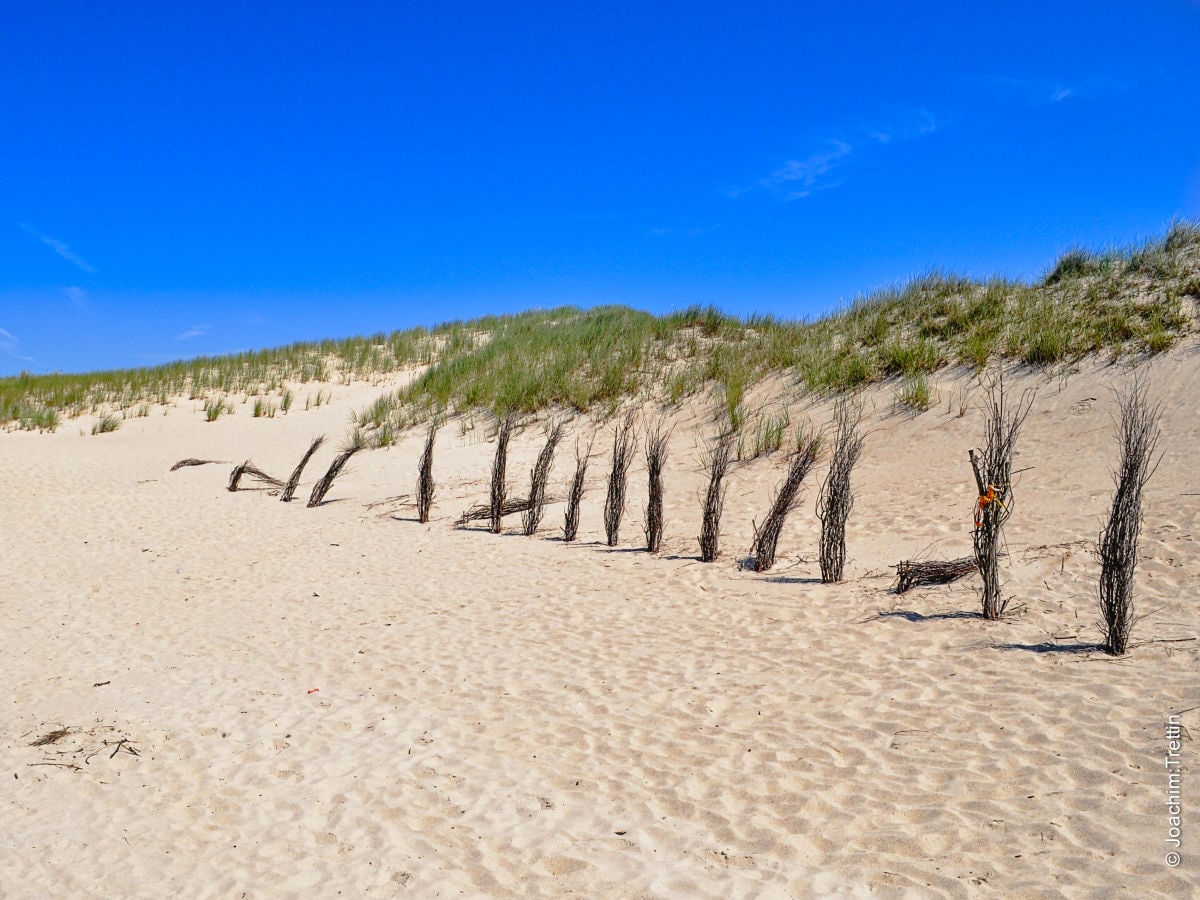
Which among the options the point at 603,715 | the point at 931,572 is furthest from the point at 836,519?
the point at 603,715

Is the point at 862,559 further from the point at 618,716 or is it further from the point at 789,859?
the point at 789,859

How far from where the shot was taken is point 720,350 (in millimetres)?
15891

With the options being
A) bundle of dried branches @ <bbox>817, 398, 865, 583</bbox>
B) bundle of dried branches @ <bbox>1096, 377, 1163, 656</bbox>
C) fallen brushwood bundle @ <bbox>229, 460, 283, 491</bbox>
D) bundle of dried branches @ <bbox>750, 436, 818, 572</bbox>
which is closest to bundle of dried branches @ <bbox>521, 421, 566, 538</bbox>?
bundle of dried branches @ <bbox>750, 436, 818, 572</bbox>

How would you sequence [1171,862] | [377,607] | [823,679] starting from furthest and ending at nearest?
1. [377,607]
2. [823,679]
3. [1171,862]

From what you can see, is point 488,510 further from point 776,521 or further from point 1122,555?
point 1122,555

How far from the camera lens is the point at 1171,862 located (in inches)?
103

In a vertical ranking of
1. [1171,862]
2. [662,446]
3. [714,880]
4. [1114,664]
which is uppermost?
[662,446]

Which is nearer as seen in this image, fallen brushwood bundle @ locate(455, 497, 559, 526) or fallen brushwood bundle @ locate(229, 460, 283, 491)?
fallen brushwood bundle @ locate(455, 497, 559, 526)

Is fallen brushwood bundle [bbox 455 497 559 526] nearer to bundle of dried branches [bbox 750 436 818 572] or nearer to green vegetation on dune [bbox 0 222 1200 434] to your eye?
bundle of dried branches [bbox 750 436 818 572]

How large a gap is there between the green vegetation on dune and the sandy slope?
325 cm

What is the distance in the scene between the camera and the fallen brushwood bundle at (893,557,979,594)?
615 cm

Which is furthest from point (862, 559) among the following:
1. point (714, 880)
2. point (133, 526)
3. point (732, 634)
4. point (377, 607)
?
point (133, 526)

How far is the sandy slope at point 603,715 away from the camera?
294cm

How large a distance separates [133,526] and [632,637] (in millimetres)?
7839
